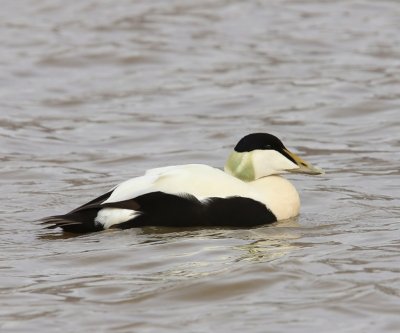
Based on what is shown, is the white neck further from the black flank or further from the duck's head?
the black flank

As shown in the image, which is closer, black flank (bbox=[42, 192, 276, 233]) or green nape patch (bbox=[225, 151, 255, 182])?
black flank (bbox=[42, 192, 276, 233])

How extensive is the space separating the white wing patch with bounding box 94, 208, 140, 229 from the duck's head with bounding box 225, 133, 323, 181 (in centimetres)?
77

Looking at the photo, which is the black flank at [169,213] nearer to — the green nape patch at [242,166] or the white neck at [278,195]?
the white neck at [278,195]

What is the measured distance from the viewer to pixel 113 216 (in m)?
8.20

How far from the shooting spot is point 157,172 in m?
8.37

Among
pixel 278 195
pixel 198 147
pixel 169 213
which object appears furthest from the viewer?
pixel 198 147

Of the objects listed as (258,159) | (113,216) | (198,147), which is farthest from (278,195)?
(198,147)

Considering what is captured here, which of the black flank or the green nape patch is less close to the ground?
the green nape patch

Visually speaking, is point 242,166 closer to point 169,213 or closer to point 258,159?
point 258,159

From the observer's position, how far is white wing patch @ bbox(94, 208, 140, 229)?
8.20 meters

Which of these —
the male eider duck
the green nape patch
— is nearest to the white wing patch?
the male eider duck

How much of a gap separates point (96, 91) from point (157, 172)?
6060 mm

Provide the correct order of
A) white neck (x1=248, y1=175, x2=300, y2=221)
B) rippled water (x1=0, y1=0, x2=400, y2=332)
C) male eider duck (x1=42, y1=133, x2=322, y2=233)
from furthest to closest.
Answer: white neck (x1=248, y1=175, x2=300, y2=221) < male eider duck (x1=42, y1=133, x2=322, y2=233) < rippled water (x1=0, y1=0, x2=400, y2=332)

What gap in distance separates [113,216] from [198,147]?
3586 millimetres
